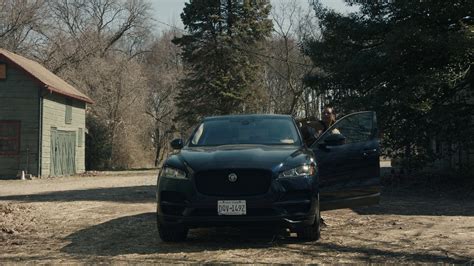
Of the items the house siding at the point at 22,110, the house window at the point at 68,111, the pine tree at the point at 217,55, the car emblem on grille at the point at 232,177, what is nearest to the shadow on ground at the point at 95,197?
the car emblem on grille at the point at 232,177

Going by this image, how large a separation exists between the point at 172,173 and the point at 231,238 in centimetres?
146

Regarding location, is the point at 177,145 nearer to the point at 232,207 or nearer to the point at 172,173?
the point at 172,173

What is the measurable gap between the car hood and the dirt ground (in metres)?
1.04

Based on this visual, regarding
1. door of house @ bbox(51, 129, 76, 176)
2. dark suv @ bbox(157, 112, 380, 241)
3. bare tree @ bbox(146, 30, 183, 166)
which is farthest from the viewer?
bare tree @ bbox(146, 30, 183, 166)

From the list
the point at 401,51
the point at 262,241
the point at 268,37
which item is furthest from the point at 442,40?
the point at 268,37

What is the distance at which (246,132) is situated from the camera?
7871mm

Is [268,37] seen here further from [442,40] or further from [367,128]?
[367,128]

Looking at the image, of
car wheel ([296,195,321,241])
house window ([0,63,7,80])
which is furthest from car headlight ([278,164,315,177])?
house window ([0,63,7,80])

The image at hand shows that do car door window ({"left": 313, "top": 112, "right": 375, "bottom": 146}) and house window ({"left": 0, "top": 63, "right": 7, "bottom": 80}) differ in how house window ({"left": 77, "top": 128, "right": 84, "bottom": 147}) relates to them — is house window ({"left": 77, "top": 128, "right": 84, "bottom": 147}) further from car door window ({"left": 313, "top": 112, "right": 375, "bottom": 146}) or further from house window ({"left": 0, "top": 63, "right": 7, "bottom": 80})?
car door window ({"left": 313, "top": 112, "right": 375, "bottom": 146})

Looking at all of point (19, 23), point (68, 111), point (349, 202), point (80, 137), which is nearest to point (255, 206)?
point (349, 202)

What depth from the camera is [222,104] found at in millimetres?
36750

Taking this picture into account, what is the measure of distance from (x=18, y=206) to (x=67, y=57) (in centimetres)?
3437

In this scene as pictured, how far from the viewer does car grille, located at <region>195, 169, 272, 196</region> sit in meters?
6.33

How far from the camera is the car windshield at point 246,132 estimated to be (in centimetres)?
768
